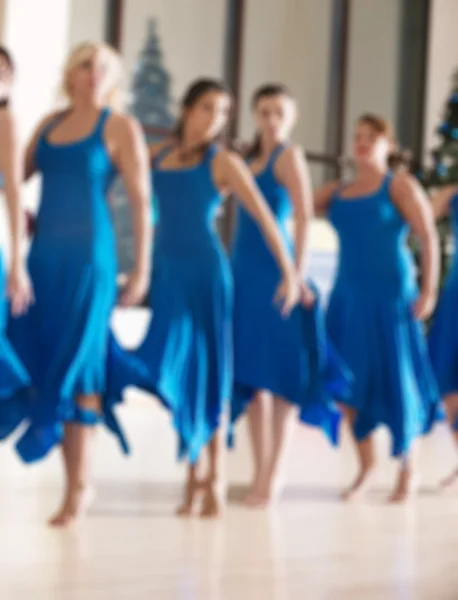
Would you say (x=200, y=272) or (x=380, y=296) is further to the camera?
(x=380, y=296)

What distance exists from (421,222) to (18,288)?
4.88ft

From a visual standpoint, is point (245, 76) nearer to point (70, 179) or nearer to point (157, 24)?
point (157, 24)

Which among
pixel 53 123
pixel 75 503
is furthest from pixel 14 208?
pixel 75 503

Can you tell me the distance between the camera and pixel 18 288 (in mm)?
2709

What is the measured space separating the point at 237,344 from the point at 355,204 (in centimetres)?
63

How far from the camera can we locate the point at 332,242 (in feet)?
27.9

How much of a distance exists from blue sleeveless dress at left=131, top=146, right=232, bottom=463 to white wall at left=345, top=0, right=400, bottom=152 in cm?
614

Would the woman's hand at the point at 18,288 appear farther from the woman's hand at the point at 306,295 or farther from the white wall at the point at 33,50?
the white wall at the point at 33,50

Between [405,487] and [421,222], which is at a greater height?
[421,222]

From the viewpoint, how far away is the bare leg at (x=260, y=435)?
136 inches

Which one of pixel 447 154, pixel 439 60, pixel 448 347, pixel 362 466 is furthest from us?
pixel 439 60

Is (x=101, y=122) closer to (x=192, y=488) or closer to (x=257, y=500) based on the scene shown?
(x=192, y=488)

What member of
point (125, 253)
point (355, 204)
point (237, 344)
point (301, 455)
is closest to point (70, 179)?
point (237, 344)

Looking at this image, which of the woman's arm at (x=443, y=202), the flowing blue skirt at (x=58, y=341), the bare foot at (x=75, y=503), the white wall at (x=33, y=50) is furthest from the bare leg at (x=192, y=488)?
the white wall at (x=33, y=50)
